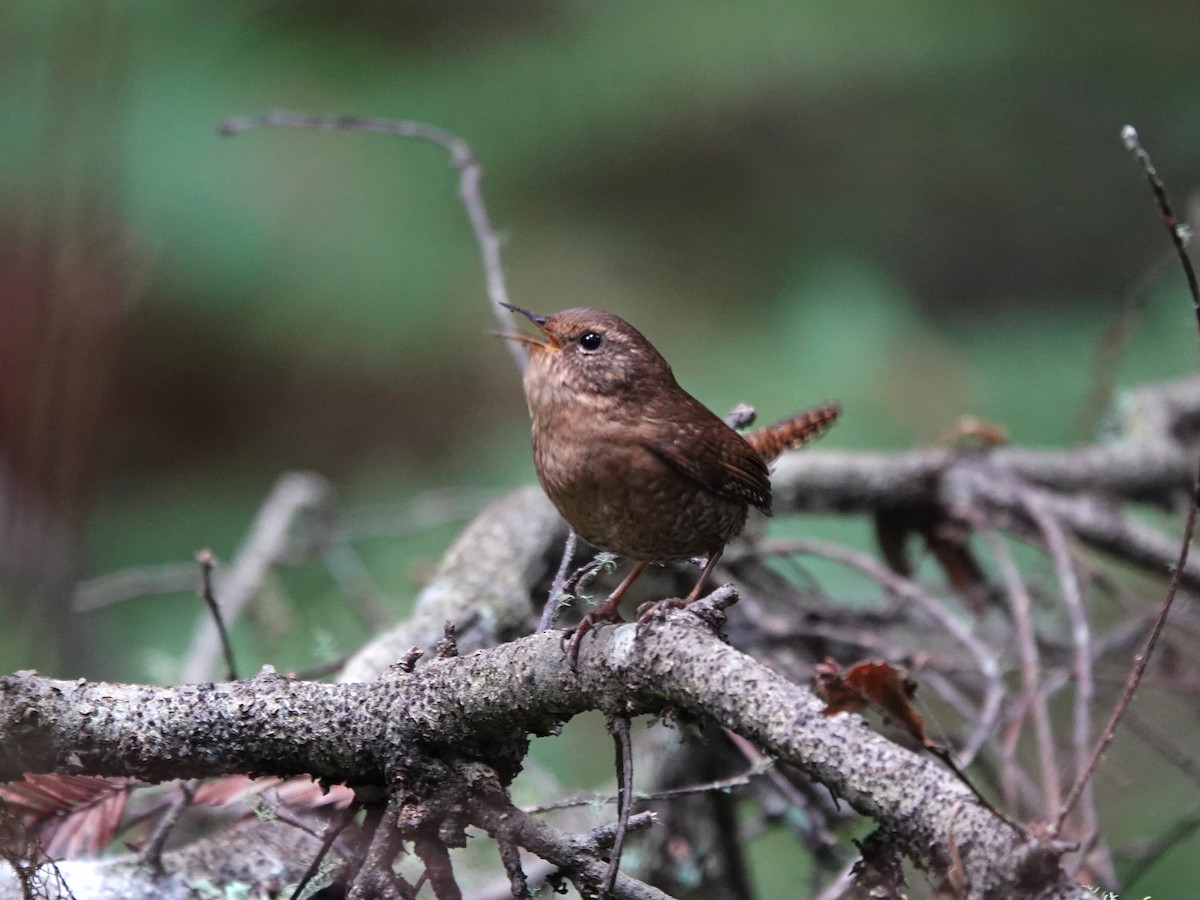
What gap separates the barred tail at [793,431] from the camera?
7.38 ft

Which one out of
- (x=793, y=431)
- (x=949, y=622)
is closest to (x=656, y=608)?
(x=793, y=431)

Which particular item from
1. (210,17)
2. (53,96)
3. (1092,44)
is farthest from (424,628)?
(1092,44)

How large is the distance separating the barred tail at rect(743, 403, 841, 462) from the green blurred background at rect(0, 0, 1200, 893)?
2.24 m

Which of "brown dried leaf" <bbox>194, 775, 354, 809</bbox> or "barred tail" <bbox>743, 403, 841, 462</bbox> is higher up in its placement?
"barred tail" <bbox>743, 403, 841, 462</bbox>

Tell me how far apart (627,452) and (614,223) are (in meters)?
4.52

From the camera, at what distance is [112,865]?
5.14 feet

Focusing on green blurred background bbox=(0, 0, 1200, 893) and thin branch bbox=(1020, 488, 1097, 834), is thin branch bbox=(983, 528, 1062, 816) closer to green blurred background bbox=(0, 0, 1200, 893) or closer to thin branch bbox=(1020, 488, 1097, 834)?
thin branch bbox=(1020, 488, 1097, 834)

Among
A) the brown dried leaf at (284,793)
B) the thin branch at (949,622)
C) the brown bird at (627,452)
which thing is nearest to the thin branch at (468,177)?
the brown bird at (627,452)

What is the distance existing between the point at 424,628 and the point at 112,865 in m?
0.60

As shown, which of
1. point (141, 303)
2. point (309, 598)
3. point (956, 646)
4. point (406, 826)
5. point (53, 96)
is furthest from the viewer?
point (141, 303)

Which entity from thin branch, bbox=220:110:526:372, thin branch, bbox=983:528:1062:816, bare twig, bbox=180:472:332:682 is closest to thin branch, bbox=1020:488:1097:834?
thin branch, bbox=983:528:1062:816

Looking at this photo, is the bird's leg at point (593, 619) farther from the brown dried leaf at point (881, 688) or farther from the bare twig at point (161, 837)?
the bare twig at point (161, 837)

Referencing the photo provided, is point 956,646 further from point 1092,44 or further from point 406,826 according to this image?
point 1092,44

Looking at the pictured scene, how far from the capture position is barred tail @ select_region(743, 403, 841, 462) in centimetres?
225
